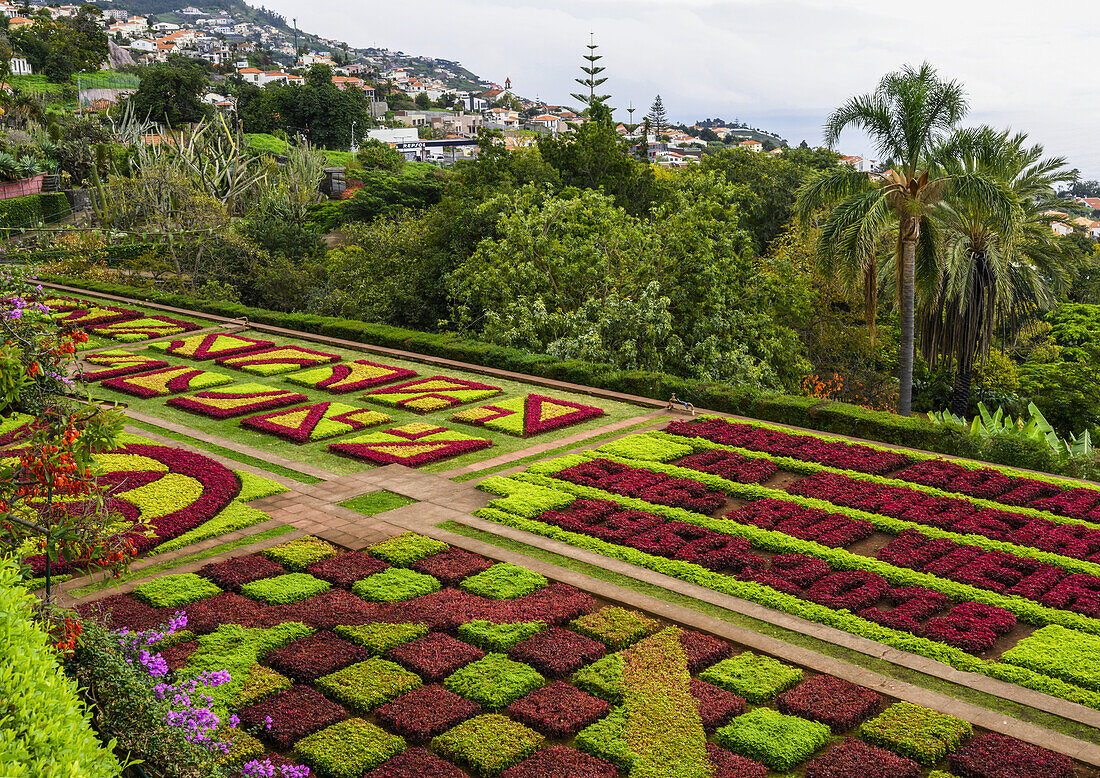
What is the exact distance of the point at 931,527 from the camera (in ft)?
35.5

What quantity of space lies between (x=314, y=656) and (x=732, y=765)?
362 cm

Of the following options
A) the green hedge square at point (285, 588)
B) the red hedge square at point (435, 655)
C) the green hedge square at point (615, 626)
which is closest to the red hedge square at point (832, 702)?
the green hedge square at point (615, 626)

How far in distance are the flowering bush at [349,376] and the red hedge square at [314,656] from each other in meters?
10.0

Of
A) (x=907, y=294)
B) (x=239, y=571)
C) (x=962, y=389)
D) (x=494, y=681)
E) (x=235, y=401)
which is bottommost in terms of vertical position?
(x=494, y=681)

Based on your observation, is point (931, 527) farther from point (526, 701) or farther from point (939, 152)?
point (939, 152)

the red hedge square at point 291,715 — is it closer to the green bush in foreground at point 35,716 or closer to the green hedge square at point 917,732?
the green bush in foreground at point 35,716

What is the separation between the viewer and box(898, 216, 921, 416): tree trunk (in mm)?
16656

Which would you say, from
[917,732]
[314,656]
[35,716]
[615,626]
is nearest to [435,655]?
[314,656]

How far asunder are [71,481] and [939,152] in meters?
15.3

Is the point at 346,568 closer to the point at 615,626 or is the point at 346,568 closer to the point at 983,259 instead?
the point at 615,626

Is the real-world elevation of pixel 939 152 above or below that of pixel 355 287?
above

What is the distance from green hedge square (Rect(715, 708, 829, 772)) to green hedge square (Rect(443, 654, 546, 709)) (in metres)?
1.62

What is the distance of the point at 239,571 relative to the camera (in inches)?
372

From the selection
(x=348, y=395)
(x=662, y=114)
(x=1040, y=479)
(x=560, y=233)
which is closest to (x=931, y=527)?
(x=1040, y=479)
